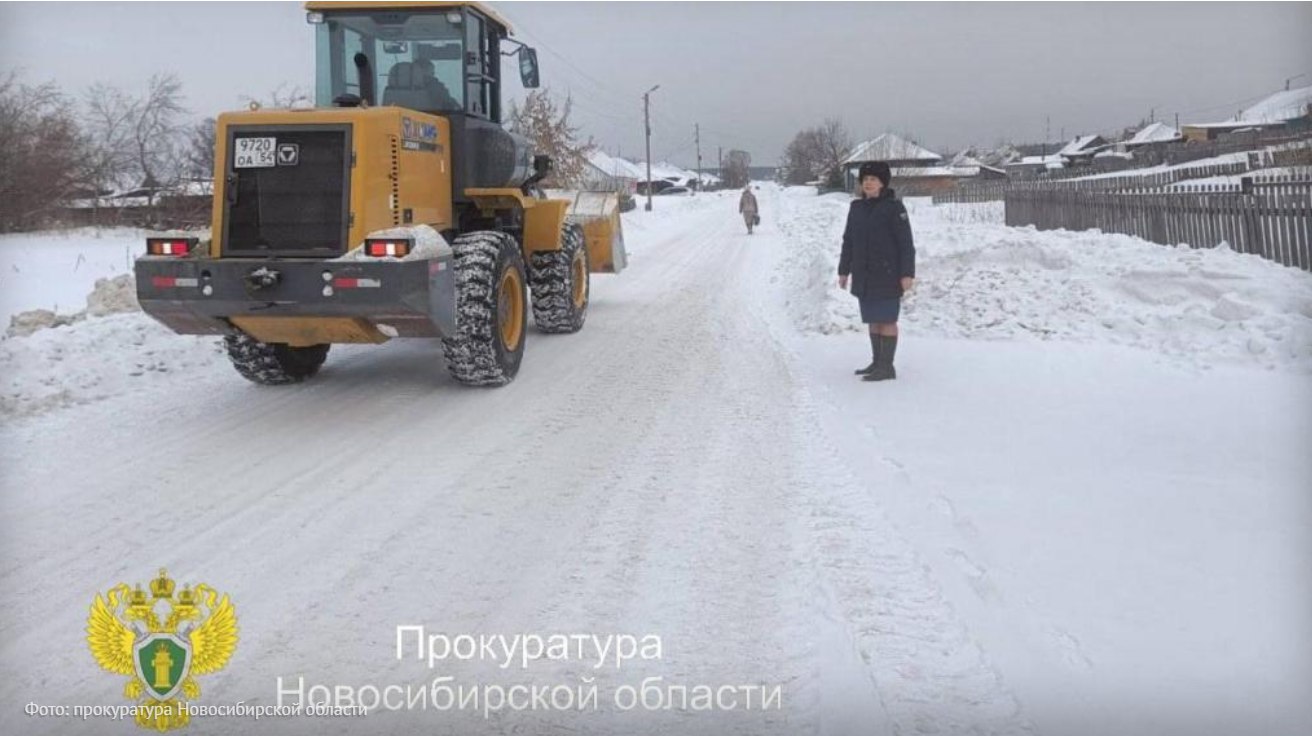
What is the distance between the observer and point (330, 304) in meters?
6.46

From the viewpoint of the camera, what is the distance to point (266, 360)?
311 inches

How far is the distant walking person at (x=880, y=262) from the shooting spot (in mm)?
7848

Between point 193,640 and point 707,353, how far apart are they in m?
6.24

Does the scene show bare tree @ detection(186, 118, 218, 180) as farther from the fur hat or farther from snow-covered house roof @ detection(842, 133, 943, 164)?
snow-covered house roof @ detection(842, 133, 943, 164)

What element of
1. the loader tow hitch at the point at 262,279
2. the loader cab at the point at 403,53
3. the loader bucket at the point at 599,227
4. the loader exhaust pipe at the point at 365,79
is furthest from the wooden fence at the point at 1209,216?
the loader tow hitch at the point at 262,279

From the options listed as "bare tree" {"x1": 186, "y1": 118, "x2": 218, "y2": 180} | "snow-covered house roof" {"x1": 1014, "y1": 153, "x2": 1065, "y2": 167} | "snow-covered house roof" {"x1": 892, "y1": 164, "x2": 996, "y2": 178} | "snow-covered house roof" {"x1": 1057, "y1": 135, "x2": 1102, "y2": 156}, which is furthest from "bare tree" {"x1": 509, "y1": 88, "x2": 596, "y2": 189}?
"snow-covered house roof" {"x1": 1057, "y1": 135, "x2": 1102, "y2": 156}

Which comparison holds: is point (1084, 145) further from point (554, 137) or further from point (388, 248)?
point (388, 248)

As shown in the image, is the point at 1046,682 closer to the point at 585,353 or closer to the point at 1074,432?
the point at 1074,432

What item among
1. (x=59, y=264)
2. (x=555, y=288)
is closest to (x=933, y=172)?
(x=59, y=264)

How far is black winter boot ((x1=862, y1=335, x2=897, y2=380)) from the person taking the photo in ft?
25.8

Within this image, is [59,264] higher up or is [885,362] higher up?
[59,264]

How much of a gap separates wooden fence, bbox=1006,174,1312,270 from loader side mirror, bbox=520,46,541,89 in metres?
8.60

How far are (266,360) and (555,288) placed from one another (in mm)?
3231

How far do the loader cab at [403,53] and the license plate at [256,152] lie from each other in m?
1.45
